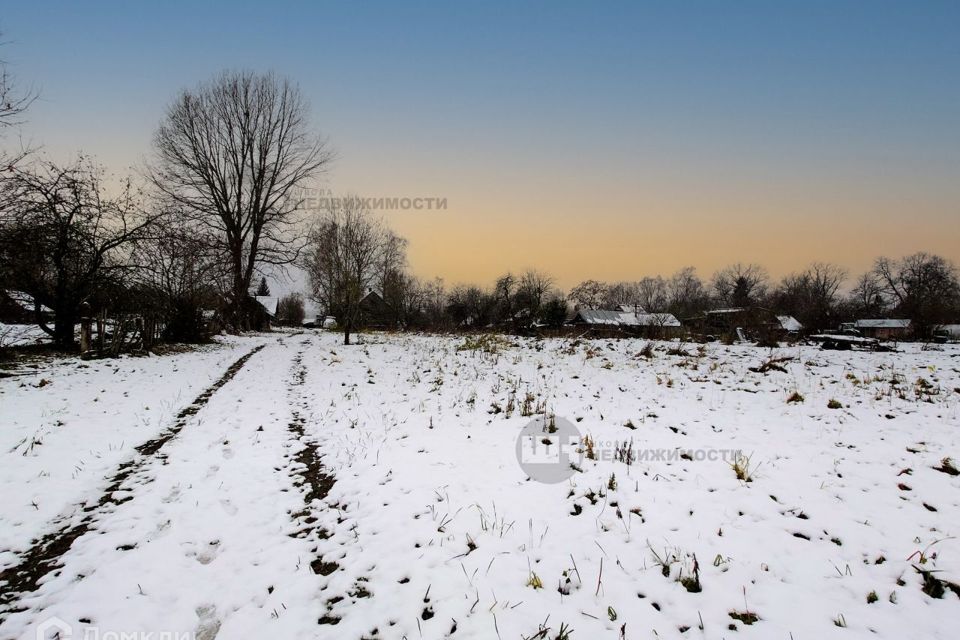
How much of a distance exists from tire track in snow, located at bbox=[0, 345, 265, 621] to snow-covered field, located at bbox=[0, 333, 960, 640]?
4 centimetres

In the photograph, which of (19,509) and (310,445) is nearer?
(19,509)

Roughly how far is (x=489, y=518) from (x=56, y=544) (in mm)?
3609

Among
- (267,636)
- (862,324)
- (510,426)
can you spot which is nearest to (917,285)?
(862,324)

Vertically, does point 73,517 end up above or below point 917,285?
below

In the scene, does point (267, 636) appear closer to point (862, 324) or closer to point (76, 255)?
point (76, 255)

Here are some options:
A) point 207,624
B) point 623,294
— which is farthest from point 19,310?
point 623,294

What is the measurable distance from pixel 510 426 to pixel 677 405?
3321mm

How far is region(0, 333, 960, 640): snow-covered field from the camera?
2500 mm

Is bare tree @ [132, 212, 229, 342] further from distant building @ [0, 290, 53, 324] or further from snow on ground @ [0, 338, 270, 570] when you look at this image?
snow on ground @ [0, 338, 270, 570]

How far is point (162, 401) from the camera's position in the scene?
7.40m

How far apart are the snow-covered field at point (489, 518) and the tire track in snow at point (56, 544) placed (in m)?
0.04

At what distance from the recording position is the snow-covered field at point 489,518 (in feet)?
8.20

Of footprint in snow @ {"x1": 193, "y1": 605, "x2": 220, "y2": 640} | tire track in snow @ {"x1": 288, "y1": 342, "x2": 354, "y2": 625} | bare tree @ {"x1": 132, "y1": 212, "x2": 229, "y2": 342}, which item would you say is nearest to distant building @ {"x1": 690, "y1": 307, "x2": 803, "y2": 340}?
tire track in snow @ {"x1": 288, "y1": 342, "x2": 354, "y2": 625}

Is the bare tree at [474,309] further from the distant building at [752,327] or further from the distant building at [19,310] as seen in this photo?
the distant building at [19,310]
